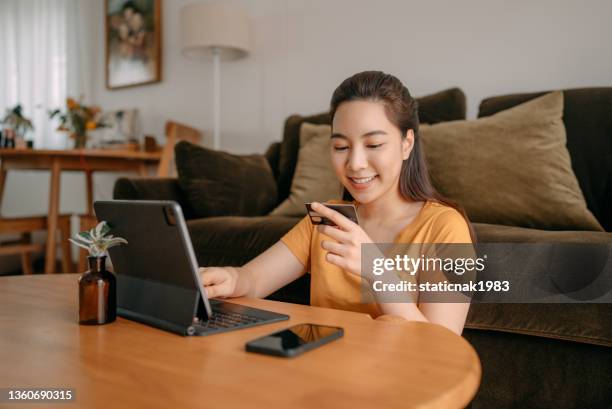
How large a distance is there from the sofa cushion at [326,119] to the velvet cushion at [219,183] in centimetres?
19

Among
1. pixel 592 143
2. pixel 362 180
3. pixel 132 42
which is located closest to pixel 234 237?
pixel 362 180

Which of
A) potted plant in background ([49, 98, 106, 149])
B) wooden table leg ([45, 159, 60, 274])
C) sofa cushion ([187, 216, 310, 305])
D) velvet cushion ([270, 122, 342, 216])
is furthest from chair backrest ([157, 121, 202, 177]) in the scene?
sofa cushion ([187, 216, 310, 305])

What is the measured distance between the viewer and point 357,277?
3.60 ft

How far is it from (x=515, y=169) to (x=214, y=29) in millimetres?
1910

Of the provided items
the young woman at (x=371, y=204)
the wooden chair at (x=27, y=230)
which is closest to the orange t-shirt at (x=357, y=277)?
the young woman at (x=371, y=204)

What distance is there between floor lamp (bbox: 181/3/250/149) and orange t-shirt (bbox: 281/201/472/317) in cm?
205

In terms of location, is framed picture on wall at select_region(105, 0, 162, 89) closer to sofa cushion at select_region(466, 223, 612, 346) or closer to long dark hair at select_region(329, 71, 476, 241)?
long dark hair at select_region(329, 71, 476, 241)

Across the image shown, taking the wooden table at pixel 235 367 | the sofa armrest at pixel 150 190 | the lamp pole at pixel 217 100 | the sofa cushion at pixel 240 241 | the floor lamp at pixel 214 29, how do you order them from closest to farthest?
the wooden table at pixel 235 367
the sofa cushion at pixel 240 241
the sofa armrest at pixel 150 190
the floor lamp at pixel 214 29
the lamp pole at pixel 217 100

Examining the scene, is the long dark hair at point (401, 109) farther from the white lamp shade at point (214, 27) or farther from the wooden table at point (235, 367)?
the white lamp shade at point (214, 27)

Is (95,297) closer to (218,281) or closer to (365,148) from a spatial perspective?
(218,281)

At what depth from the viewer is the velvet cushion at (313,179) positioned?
2160 mm

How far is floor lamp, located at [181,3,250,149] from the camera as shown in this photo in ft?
9.50

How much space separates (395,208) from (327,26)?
1972 millimetres

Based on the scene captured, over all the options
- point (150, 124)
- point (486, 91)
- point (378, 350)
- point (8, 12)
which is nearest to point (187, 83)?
point (150, 124)
